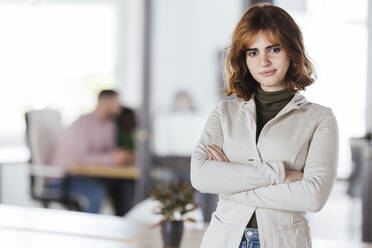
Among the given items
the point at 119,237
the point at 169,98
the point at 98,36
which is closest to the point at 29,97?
the point at 98,36

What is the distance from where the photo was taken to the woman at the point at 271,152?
1.36m

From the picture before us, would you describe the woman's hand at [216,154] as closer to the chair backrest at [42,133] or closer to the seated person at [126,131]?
the chair backrest at [42,133]

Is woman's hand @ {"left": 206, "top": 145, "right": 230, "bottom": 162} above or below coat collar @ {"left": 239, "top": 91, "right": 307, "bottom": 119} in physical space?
Result: below

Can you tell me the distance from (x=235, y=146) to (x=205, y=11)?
271 cm

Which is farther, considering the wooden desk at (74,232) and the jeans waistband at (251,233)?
the wooden desk at (74,232)

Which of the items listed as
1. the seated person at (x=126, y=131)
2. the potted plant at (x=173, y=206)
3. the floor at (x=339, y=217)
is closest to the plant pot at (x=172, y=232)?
the potted plant at (x=173, y=206)

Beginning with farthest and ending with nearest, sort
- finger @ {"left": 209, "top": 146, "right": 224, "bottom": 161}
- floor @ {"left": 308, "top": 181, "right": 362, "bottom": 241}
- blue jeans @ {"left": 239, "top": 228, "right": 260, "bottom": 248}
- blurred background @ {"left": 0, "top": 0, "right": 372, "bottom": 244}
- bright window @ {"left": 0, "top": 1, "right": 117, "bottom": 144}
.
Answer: bright window @ {"left": 0, "top": 1, "right": 117, "bottom": 144} < floor @ {"left": 308, "top": 181, "right": 362, "bottom": 241} < blurred background @ {"left": 0, "top": 0, "right": 372, "bottom": 244} < finger @ {"left": 209, "top": 146, "right": 224, "bottom": 161} < blue jeans @ {"left": 239, "top": 228, "right": 260, "bottom": 248}

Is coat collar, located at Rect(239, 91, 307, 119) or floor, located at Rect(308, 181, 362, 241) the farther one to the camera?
floor, located at Rect(308, 181, 362, 241)

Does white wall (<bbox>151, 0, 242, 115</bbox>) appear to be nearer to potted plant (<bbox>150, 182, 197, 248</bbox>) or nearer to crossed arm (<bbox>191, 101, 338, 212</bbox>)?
potted plant (<bbox>150, 182, 197, 248</bbox>)

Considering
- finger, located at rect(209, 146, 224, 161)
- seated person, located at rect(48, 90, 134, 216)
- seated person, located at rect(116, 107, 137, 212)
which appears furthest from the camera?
seated person, located at rect(116, 107, 137, 212)

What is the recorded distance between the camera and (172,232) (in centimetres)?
195

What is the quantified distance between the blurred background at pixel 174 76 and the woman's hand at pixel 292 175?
2.93ft

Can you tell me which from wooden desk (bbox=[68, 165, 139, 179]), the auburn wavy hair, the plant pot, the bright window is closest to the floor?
wooden desk (bbox=[68, 165, 139, 179])

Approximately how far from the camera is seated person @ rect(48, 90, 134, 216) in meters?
4.57
